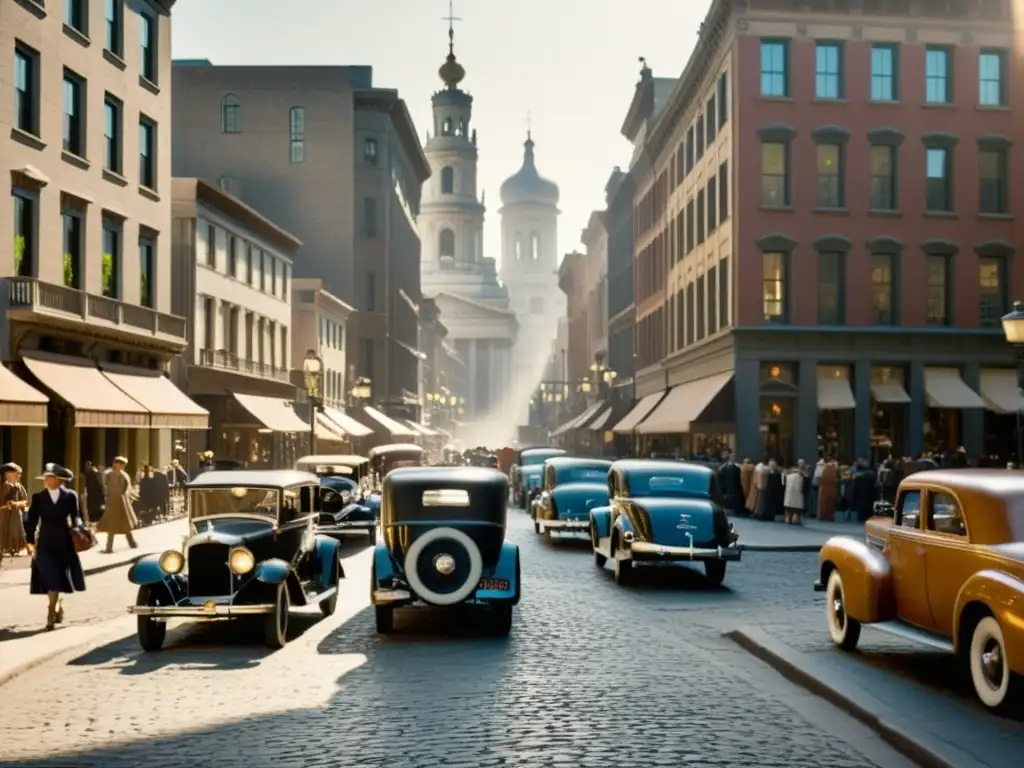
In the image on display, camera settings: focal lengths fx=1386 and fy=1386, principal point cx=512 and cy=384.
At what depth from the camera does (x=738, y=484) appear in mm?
37500

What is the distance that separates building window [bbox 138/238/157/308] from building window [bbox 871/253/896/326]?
22.6 metres

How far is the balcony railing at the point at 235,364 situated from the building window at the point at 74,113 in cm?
1445

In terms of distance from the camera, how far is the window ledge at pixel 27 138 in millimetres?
29625

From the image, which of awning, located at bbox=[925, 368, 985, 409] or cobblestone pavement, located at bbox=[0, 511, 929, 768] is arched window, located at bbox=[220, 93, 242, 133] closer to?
awning, located at bbox=[925, 368, 985, 409]

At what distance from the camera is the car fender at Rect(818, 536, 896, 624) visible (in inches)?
472

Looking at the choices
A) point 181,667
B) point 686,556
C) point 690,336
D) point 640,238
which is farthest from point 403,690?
point 640,238

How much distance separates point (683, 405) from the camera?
48.6 metres

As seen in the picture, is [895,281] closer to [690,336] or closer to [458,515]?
[690,336]

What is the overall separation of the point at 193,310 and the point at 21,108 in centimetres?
1605

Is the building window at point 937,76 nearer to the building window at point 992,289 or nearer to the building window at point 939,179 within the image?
the building window at point 939,179

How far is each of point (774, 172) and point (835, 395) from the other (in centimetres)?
745

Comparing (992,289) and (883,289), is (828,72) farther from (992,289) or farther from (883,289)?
(992,289)

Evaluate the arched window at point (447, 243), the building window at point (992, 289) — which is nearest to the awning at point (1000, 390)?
the building window at point (992, 289)

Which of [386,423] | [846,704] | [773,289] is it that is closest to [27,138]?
[773,289]
